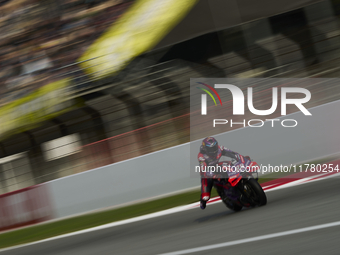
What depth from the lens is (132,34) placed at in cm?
1273

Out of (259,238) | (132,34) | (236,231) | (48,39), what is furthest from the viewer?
(48,39)

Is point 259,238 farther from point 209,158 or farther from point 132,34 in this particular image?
point 132,34

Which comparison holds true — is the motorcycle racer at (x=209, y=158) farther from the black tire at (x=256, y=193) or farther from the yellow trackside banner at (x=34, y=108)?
the yellow trackside banner at (x=34, y=108)

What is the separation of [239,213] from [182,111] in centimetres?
537

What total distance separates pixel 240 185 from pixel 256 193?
269 millimetres

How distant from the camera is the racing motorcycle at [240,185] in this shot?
526 cm

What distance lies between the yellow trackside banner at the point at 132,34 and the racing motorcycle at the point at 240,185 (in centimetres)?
765

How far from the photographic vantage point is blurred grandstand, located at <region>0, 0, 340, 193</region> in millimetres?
9758

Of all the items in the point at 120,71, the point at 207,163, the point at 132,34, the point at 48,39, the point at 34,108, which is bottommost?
the point at 207,163

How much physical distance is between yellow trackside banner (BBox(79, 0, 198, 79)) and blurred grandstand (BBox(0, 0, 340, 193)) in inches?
9.6

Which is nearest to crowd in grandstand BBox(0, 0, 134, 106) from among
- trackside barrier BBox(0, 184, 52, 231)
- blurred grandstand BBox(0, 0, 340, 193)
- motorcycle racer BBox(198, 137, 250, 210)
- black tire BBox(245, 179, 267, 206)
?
blurred grandstand BBox(0, 0, 340, 193)

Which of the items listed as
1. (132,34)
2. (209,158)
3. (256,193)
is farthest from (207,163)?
(132,34)

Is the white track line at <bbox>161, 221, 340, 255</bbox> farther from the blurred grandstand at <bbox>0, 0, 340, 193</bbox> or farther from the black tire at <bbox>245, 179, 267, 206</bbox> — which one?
the blurred grandstand at <bbox>0, 0, 340, 193</bbox>

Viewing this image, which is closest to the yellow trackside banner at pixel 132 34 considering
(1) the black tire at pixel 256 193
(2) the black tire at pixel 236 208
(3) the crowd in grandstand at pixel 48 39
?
(3) the crowd in grandstand at pixel 48 39
